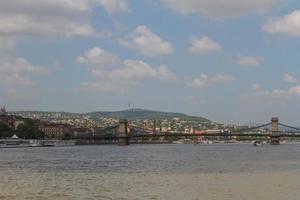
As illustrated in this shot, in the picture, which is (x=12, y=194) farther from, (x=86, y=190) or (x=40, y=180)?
(x=40, y=180)

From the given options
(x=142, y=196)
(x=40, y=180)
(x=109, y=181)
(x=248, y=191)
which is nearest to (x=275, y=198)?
(x=248, y=191)

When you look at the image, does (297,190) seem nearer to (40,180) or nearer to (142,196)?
(142,196)

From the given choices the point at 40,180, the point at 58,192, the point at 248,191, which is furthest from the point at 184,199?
the point at 40,180

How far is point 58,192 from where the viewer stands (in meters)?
38.5

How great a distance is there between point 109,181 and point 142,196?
1180 cm

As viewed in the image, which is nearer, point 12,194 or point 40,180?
point 12,194

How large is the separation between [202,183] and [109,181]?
711 centimetres

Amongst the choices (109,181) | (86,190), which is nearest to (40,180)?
(109,181)

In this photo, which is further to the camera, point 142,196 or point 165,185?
point 165,185

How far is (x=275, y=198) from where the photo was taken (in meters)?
34.5

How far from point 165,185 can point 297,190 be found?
9126 millimetres

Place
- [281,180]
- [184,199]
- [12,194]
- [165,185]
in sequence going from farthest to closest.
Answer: [281,180] < [165,185] < [12,194] < [184,199]

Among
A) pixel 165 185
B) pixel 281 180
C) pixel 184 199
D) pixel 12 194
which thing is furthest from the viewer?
pixel 281 180

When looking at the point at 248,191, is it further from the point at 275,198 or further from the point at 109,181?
the point at 109,181
